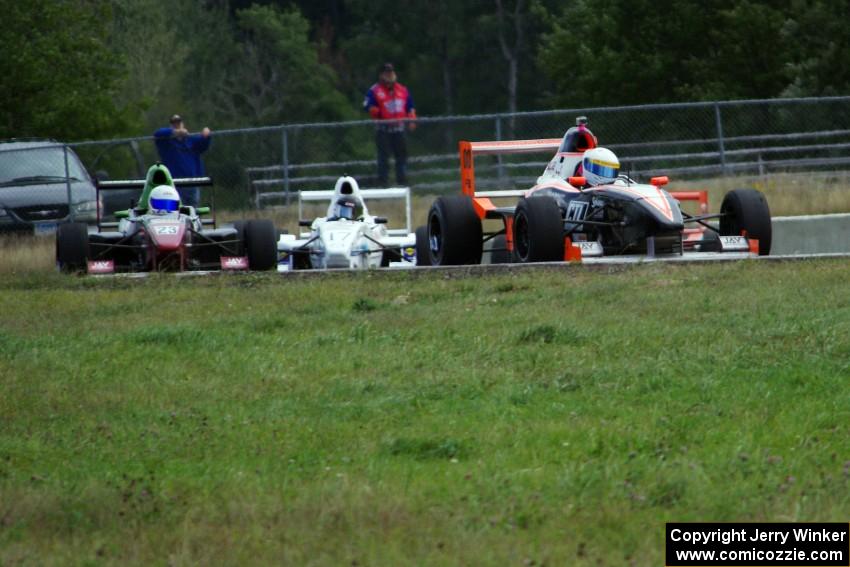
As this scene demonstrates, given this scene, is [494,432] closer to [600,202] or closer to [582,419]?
[582,419]

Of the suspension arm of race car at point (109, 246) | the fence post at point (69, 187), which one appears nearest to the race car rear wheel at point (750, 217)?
the suspension arm of race car at point (109, 246)

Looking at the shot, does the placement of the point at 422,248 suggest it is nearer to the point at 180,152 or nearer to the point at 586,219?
the point at 586,219

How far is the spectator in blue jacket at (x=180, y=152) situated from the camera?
73.4 ft

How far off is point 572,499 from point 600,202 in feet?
36.2

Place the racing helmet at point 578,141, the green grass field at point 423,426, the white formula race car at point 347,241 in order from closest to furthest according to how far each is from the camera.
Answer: the green grass field at point 423,426, the racing helmet at point 578,141, the white formula race car at point 347,241

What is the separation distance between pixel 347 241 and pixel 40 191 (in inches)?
234

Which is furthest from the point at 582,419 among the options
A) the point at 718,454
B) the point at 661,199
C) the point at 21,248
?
the point at 21,248

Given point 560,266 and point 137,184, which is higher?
point 137,184

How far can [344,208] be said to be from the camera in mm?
19203

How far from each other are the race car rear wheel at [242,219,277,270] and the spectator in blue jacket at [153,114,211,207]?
15.3 feet

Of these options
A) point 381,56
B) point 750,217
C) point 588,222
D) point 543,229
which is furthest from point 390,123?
point 381,56

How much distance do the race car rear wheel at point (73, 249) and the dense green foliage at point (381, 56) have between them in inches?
432

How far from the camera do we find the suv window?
2242 cm

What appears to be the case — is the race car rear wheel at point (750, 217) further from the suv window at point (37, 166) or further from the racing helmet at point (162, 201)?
the suv window at point (37, 166)
